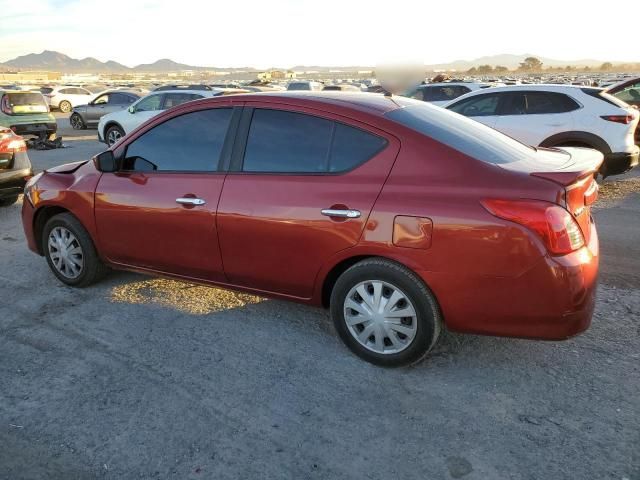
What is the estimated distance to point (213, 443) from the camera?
107 inches

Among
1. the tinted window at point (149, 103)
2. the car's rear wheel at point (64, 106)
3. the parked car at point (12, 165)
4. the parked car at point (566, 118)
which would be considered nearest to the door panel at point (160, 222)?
the parked car at point (12, 165)

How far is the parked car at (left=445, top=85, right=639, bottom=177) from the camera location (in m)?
8.12

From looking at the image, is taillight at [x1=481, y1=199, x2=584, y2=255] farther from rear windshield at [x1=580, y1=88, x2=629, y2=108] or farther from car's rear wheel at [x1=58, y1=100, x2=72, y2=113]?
car's rear wheel at [x1=58, y1=100, x2=72, y2=113]

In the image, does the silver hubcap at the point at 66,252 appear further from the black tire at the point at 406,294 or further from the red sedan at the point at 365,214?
the black tire at the point at 406,294

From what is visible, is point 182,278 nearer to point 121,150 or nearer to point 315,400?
point 121,150

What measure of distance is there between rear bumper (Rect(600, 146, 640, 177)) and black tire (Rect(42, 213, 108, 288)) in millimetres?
7142

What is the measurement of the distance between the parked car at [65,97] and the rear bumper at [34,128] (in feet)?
55.4

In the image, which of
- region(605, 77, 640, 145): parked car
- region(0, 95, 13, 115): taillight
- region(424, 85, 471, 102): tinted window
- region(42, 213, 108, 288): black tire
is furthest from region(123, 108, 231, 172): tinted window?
region(0, 95, 13, 115): taillight

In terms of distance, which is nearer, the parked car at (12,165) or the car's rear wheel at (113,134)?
the parked car at (12,165)

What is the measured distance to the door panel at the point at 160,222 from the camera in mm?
3805

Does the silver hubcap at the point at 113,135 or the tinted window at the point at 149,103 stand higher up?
the tinted window at the point at 149,103

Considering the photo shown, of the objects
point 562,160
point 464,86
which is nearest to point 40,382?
point 562,160

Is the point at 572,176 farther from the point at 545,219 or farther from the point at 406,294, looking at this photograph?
the point at 406,294

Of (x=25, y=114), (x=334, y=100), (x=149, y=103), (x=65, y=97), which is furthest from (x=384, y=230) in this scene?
(x=65, y=97)
